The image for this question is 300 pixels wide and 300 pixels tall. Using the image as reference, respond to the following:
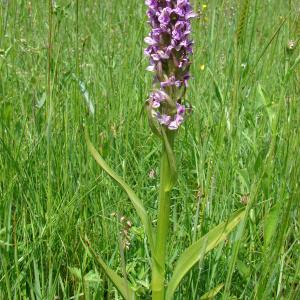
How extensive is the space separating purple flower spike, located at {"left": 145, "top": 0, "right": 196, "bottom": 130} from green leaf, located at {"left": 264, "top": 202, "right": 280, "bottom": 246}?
0.34 m

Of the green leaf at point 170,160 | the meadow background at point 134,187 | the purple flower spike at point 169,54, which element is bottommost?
the meadow background at point 134,187

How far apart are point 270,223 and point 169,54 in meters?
0.47

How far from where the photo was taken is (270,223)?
115 centimetres

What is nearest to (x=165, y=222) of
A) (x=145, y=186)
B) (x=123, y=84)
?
(x=145, y=186)

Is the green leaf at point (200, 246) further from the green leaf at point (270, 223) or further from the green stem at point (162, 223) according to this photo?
the green leaf at point (270, 223)

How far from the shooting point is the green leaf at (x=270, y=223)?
44.9 inches

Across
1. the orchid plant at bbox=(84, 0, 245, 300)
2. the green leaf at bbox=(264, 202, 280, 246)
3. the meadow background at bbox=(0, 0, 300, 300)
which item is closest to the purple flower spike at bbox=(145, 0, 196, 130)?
the orchid plant at bbox=(84, 0, 245, 300)

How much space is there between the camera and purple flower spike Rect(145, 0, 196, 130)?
0.95 metres

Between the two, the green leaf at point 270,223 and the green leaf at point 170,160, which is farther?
the green leaf at point 270,223

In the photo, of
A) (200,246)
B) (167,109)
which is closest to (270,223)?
(200,246)

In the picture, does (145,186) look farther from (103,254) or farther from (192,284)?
(192,284)

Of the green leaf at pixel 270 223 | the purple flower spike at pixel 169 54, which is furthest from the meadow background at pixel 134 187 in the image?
the purple flower spike at pixel 169 54

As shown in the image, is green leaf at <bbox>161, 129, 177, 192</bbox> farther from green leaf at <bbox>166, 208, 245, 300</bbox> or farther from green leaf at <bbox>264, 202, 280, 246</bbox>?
green leaf at <bbox>264, 202, 280, 246</bbox>

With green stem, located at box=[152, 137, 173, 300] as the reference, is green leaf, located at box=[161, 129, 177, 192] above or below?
above
